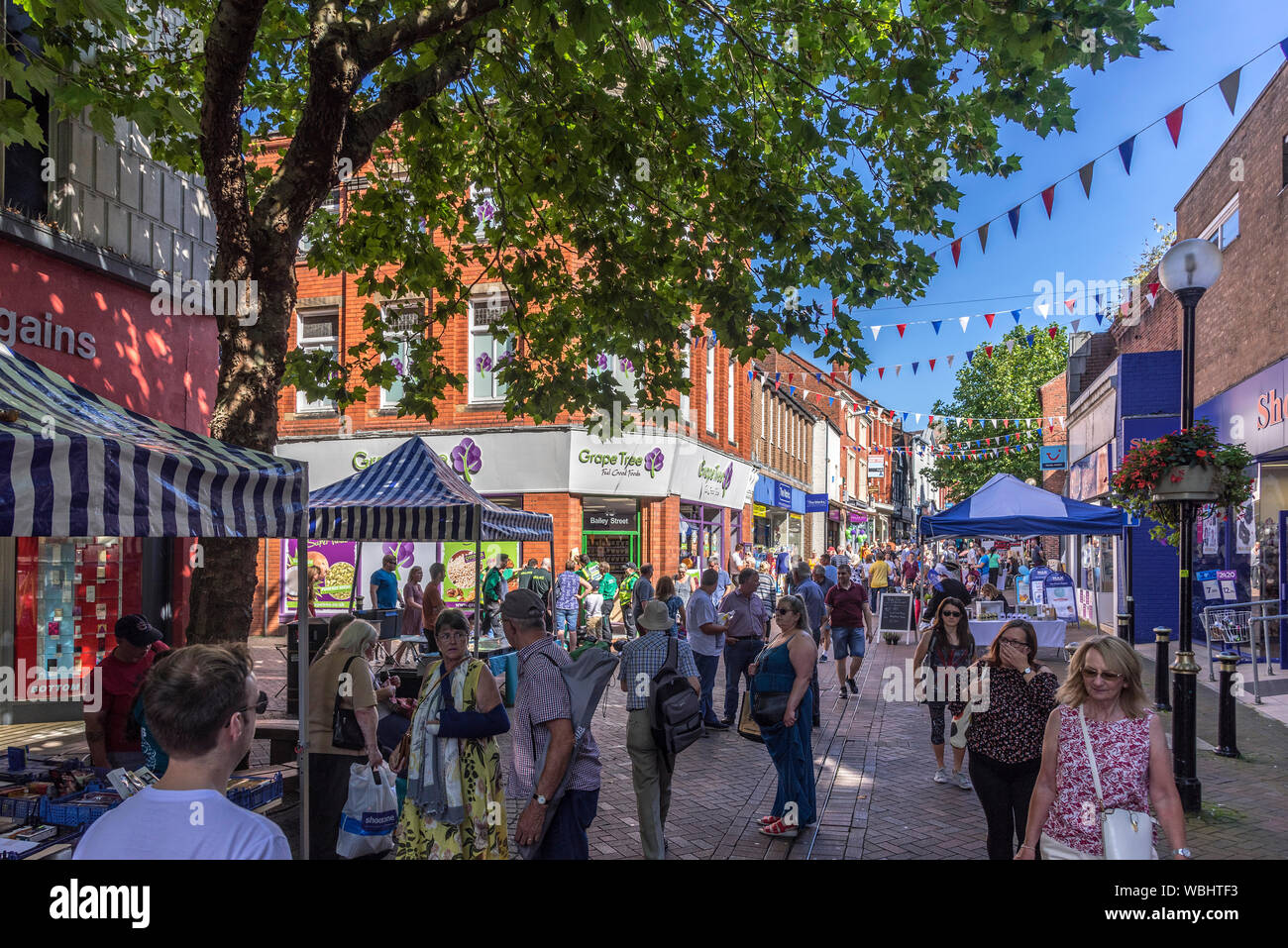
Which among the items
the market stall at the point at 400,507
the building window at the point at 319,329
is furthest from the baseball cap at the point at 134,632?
the building window at the point at 319,329

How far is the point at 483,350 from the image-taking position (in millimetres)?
21688

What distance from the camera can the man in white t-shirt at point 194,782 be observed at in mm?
2127

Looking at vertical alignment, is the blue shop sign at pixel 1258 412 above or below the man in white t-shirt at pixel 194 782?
above

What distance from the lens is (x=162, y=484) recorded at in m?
4.07

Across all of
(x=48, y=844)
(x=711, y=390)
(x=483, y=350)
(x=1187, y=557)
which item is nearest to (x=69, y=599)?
(x=48, y=844)

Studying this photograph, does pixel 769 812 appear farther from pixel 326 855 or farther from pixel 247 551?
pixel 247 551

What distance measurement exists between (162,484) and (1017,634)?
447 centimetres

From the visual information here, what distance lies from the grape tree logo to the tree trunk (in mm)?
14815

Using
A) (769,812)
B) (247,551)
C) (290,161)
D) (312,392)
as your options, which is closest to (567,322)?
(312,392)

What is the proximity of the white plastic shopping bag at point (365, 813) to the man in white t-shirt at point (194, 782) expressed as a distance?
9.93ft

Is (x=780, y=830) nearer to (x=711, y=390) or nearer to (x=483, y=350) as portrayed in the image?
(x=483, y=350)

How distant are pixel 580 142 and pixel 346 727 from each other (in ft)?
19.3

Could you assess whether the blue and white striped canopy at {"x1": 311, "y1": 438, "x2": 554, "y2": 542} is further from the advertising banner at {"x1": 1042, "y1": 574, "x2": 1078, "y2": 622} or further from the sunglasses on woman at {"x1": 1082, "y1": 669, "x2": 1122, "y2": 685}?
the advertising banner at {"x1": 1042, "y1": 574, "x2": 1078, "y2": 622}

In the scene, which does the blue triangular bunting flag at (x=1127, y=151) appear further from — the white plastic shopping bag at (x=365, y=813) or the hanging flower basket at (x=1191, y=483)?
the white plastic shopping bag at (x=365, y=813)
